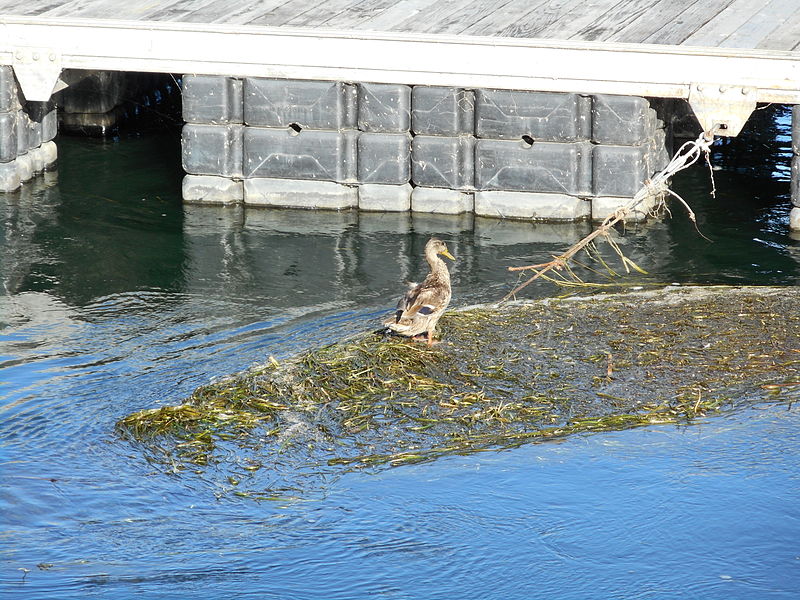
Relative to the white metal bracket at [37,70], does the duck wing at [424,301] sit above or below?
below

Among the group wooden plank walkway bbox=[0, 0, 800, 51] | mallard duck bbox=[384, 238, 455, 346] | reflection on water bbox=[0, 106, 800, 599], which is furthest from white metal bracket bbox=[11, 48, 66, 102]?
mallard duck bbox=[384, 238, 455, 346]

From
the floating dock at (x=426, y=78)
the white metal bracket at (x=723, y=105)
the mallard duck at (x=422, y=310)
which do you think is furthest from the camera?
the floating dock at (x=426, y=78)

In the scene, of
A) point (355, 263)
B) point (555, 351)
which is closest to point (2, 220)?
point (355, 263)

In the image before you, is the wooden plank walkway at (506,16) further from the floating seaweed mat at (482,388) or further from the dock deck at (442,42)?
the floating seaweed mat at (482,388)

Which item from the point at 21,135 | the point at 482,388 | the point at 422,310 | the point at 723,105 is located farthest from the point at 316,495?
the point at 21,135

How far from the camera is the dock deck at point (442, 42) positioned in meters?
13.0

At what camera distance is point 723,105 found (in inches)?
507

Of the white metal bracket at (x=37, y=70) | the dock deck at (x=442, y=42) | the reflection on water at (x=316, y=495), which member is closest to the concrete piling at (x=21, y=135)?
the white metal bracket at (x=37, y=70)

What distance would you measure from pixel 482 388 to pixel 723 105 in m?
5.29

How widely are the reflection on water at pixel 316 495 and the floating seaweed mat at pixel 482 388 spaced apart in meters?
0.28

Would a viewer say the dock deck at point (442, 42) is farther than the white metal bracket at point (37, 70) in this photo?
No

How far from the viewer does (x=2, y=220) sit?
1397cm

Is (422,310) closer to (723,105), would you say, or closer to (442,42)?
(442,42)

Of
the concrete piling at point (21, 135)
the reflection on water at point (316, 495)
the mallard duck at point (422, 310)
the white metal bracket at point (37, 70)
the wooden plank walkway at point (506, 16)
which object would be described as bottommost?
the reflection on water at point (316, 495)
